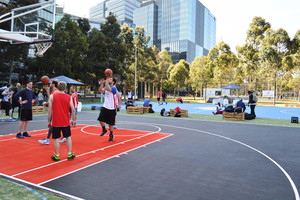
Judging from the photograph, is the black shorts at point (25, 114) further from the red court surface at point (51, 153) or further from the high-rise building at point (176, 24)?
the high-rise building at point (176, 24)

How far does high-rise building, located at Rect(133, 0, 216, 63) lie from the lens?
→ 9994 cm

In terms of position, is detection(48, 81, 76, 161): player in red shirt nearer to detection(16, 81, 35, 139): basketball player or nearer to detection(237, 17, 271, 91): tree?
detection(16, 81, 35, 139): basketball player

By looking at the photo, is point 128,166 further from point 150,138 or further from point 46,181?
point 150,138

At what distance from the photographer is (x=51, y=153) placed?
20.4 ft

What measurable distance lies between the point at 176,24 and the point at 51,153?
103m

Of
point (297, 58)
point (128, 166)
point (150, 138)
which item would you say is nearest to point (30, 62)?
point (150, 138)

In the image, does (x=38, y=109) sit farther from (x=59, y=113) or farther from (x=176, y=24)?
(x=176, y=24)

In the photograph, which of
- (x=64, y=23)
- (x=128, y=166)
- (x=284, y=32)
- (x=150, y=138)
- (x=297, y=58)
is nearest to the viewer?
(x=128, y=166)

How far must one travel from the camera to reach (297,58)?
36.4 metres

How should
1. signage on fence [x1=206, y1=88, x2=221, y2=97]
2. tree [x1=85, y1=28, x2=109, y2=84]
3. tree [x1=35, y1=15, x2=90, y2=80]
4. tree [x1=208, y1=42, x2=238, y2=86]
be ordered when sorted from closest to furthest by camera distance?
1. tree [x1=35, y1=15, x2=90, y2=80]
2. tree [x1=85, y1=28, x2=109, y2=84]
3. signage on fence [x1=206, y1=88, x2=221, y2=97]
4. tree [x1=208, y1=42, x2=238, y2=86]

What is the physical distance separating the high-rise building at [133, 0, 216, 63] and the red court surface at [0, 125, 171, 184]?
310 feet

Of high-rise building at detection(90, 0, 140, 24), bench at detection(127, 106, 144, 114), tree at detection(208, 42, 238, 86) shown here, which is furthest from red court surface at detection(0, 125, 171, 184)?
high-rise building at detection(90, 0, 140, 24)

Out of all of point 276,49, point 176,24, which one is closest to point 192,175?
point 276,49

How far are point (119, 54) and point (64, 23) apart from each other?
10.0 m
